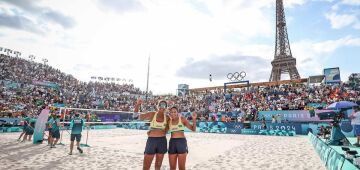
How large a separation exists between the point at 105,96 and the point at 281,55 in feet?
126

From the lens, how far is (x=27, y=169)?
308 inches

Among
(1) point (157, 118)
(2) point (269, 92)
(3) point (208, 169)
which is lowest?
(3) point (208, 169)

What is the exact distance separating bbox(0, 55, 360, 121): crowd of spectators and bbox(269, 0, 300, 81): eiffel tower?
20889 mm

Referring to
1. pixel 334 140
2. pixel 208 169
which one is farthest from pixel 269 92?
pixel 208 169

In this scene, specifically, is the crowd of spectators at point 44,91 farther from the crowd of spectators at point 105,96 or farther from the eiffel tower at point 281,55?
the eiffel tower at point 281,55

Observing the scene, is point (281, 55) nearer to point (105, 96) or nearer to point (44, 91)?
point (105, 96)

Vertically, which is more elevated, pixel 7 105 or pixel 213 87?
pixel 213 87

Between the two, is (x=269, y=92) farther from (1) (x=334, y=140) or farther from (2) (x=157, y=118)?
(2) (x=157, y=118)

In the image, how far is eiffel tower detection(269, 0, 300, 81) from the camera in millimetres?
54438

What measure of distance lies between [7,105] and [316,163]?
108 feet

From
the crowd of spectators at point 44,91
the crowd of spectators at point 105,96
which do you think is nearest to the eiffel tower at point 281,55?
the crowd of spectators at point 105,96

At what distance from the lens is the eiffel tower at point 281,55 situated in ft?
179

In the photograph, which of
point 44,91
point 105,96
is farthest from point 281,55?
point 44,91

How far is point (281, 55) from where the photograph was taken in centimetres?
5584
